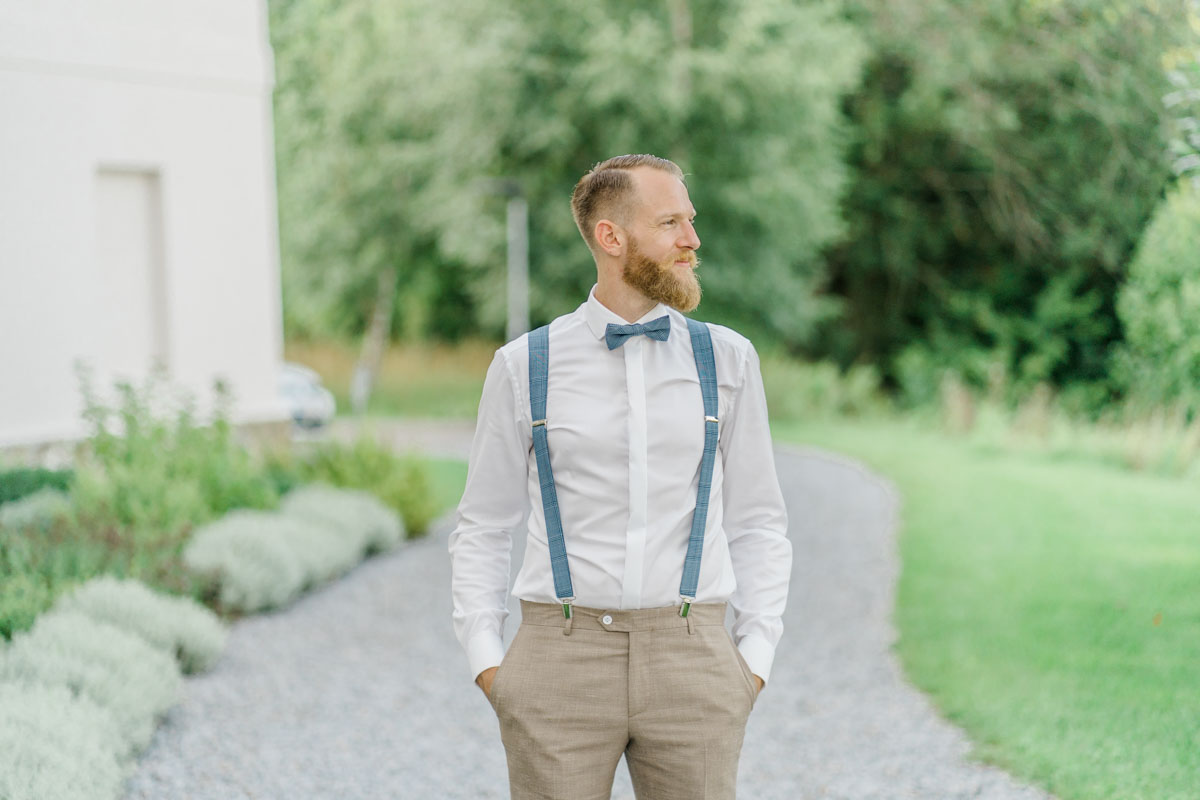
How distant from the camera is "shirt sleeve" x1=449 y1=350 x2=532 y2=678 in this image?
90.8 inches

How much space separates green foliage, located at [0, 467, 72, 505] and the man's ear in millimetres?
6464

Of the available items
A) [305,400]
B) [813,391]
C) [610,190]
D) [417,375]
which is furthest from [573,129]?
[610,190]

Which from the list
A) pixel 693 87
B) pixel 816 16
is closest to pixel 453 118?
pixel 693 87

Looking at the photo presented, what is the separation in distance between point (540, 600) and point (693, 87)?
57.7ft

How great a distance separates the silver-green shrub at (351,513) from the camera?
27.3 feet

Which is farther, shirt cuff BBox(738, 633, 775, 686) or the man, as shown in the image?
shirt cuff BBox(738, 633, 775, 686)

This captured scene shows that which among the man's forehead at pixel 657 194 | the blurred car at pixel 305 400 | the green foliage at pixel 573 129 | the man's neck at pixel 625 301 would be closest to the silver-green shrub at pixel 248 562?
the man's neck at pixel 625 301

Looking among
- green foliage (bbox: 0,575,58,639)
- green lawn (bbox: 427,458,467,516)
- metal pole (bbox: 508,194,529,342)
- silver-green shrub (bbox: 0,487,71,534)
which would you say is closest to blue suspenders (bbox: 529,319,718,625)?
green foliage (bbox: 0,575,58,639)

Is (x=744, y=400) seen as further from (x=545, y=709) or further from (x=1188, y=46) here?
(x=1188, y=46)

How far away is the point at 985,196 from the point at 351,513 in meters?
19.9

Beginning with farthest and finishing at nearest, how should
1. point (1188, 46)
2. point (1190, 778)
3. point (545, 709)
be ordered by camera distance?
point (1188, 46) < point (1190, 778) < point (545, 709)

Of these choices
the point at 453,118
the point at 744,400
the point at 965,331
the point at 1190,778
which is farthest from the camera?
the point at 965,331

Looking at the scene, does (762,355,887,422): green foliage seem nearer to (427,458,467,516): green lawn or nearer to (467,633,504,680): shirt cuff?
(427,458,467,516): green lawn

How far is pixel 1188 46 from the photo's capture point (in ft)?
22.0
